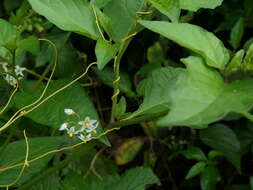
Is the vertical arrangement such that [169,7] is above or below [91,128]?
above

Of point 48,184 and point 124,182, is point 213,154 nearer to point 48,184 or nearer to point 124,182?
point 124,182

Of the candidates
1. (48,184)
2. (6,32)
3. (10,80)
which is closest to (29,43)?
(6,32)

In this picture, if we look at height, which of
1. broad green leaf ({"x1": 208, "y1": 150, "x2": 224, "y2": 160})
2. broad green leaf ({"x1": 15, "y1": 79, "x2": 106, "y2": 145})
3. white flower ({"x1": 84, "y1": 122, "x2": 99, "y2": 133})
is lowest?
broad green leaf ({"x1": 208, "y1": 150, "x2": 224, "y2": 160})

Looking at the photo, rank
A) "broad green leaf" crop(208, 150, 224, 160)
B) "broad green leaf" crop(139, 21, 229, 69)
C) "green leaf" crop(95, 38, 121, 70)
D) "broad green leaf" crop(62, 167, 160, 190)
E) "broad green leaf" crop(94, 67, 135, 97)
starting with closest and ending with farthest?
"broad green leaf" crop(139, 21, 229, 69)
"green leaf" crop(95, 38, 121, 70)
"broad green leaf" crop(62, 167, 160, 190)
"broad green leaf" crop(94, 67, 135, 97)
"broad green leaf" crop(208, 150, 224, 160)

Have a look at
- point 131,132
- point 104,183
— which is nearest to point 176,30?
point 104,183

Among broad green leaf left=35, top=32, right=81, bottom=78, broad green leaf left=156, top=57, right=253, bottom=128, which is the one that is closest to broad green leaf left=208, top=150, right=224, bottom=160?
broad green leaf left=35, top=32, right=81, bottom=78

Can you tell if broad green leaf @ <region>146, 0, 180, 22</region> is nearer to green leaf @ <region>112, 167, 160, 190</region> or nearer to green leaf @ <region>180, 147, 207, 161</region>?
green leaf @ <region>112, 167, 160, 190</region>
